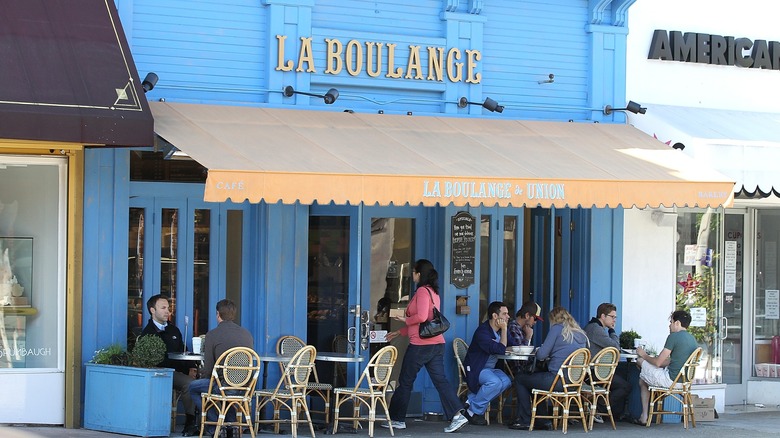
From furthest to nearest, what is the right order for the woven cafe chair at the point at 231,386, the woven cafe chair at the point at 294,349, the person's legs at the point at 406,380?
the person's legs at the point at 406,380
the woven cafe chair at the point at 294,349
the woven cafe chair at the point at 231,386

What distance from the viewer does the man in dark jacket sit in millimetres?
11117

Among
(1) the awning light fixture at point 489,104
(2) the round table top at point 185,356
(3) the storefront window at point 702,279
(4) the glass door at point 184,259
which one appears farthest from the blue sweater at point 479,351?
(3) the storefront window at point 702,279

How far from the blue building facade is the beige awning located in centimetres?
17

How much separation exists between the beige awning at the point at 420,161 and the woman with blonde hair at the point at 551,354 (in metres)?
1.42

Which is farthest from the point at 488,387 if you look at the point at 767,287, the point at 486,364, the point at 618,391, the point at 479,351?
the point at 767,287

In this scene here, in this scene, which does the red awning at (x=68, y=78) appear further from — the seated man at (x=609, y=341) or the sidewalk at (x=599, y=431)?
the seated man at (x=609, y=341)

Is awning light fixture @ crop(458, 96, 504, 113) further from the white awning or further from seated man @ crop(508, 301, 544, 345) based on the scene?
seated man @ crop(508, 301, 544, 345)

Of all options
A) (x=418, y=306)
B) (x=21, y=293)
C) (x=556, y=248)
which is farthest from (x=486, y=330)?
(x=21, y=293)

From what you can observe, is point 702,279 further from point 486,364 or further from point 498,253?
point 486,364

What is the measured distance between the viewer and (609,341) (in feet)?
40.8

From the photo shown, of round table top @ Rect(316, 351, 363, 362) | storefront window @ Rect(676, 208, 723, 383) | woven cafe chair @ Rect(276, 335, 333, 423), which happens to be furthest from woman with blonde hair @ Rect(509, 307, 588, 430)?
storefront window @ Rect(676, 208, 723, 383)

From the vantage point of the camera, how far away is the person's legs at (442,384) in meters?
11.8

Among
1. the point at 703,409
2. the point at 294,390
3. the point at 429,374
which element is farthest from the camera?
the point at 703,409

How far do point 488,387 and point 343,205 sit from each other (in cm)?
243
